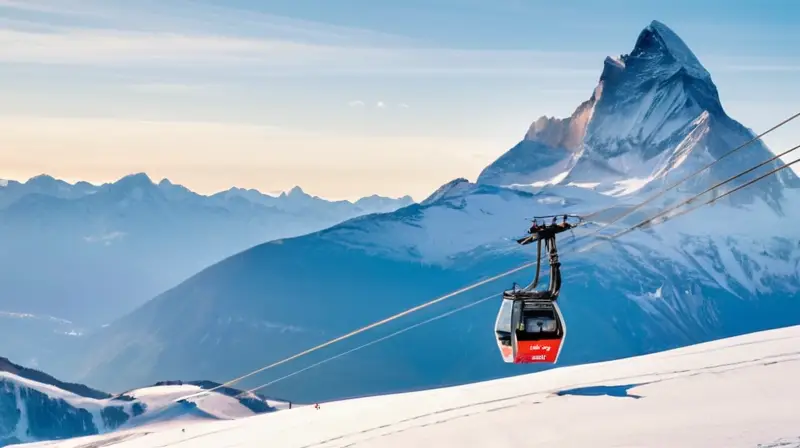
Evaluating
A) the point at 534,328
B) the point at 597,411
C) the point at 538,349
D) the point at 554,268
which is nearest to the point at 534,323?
the point at 534,328

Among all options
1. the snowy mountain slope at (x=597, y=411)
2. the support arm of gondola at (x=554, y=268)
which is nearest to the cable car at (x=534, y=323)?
the support arm of gondola at (x=554, y=268)

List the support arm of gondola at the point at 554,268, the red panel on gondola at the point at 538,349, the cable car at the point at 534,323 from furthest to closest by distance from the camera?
the red panel on gondola at the point at 538,349 → the cable car at the point at 534,323 → the support arm of gondola at the point at 554,268

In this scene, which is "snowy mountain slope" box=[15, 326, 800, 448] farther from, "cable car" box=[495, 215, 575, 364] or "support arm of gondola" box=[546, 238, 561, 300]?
"support arm of gondola" box=[546, 238, 561, 300]

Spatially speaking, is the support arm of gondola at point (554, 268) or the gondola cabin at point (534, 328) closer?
the support arm of gondola at point (554, 268)

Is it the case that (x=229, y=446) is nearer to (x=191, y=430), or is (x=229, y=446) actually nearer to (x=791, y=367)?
(x=191, y=430)

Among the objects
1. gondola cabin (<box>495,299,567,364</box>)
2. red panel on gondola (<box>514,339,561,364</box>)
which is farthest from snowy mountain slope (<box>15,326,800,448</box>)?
gondola cabin (<box>495,299,567,364</box>)

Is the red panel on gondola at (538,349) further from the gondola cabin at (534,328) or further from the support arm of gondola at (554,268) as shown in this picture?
the support arm of gondola at (554,268)

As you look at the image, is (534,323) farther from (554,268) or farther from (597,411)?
(597,411)

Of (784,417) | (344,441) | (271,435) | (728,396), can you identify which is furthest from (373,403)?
(784,417)

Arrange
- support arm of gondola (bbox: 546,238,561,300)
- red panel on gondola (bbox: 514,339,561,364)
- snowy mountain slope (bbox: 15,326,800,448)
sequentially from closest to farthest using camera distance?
support arm of gondola (bbox: 546,238,561,300) → red panel on gondola (bbox: 514,339,561,364) → snowy mountain slope (bbox: 15,326,800,448)

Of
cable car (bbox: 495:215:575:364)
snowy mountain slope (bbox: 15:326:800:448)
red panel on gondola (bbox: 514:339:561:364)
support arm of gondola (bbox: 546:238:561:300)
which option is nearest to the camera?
support arm of gondola (bbox: 546:238:561:300)
